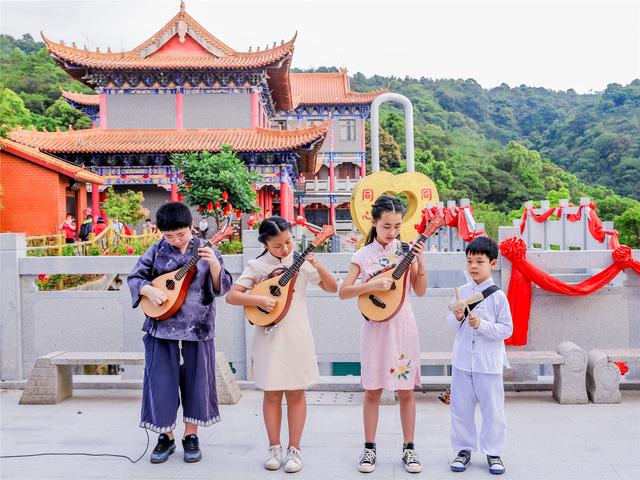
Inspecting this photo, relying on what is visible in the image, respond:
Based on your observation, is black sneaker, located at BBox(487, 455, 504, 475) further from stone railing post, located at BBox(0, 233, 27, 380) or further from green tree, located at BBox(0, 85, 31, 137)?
Result: green tree, located at BBox(0, 85, 31, 137)

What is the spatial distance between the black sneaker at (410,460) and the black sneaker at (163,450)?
1.41 meters

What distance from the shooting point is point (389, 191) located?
26.8 feet

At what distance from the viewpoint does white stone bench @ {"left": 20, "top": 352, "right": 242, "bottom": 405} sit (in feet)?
16.5

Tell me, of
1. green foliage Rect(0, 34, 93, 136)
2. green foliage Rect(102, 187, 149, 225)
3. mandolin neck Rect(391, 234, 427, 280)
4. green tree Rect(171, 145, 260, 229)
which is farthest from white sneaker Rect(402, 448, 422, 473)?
green foliage Rect(0, 34, 93, 136)

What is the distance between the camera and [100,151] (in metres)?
20.9

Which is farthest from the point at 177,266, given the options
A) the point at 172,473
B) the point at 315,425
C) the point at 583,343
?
the point at 583,343

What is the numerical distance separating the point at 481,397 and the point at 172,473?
1.80 metres

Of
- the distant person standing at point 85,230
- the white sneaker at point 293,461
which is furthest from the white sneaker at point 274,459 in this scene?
the distant person standing at point 85,230

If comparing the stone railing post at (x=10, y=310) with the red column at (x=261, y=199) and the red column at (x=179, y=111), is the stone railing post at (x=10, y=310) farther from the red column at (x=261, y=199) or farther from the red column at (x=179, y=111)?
the red column at (x=261, y=199)

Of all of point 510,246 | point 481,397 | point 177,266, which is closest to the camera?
point 481,397

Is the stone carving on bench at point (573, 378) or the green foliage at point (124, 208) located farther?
the green foliage at point (124, 208)

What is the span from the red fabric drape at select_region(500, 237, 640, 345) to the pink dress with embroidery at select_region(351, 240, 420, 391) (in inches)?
76.4

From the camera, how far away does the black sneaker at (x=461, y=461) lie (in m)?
3.51

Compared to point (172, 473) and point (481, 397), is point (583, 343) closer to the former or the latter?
point (481, 397)
